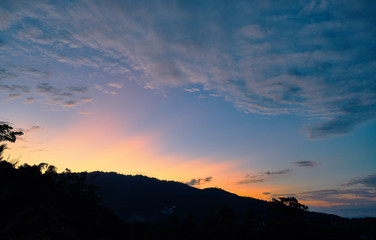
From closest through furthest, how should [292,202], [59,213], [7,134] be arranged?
[59,213], [7,134], [292,202]

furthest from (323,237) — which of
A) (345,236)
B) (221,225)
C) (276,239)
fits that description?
(221,225)

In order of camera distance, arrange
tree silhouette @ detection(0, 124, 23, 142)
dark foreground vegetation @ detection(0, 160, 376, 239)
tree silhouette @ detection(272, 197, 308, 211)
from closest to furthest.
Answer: dark foreground vegetation @ detection(0, 160, 376, 239), tree silhouette @ detection(0, 124, 23, 142), tree silhouette @ detection(272, 197, 308, 211)

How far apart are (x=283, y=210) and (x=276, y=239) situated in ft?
53.8

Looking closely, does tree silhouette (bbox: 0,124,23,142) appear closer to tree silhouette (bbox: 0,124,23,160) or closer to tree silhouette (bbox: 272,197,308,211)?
tree silhouette (bbox: 0,124,23,160)

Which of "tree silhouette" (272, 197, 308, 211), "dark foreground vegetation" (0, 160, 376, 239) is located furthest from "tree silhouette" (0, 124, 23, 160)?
"tree silhouette" (272, 197, 308, 211)

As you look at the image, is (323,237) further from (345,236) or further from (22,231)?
(22,231)

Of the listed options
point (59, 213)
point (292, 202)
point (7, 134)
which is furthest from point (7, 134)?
point (292, 202)

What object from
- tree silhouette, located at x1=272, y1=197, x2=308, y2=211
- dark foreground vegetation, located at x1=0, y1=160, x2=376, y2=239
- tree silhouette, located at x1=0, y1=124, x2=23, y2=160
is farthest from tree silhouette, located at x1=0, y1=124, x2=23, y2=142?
tree silhouette, located at x1=272, y1=197, x2=308, y2=211

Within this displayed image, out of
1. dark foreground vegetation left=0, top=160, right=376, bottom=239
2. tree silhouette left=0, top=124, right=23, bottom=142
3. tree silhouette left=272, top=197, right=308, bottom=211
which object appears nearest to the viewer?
dark foreground vegetation left=0, top=160, right=376, bottom=239

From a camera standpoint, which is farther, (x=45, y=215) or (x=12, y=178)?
(x=12, y=178)

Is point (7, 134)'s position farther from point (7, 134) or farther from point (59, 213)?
point (59, 213)

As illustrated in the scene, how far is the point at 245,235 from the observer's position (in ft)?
149

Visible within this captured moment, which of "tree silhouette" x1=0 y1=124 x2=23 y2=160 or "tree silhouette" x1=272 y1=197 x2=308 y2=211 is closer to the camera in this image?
"tree silhouette" x1=0 y1=124 x2=23 y2=160

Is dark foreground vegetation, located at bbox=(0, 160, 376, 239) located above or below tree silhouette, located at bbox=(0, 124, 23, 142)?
below
